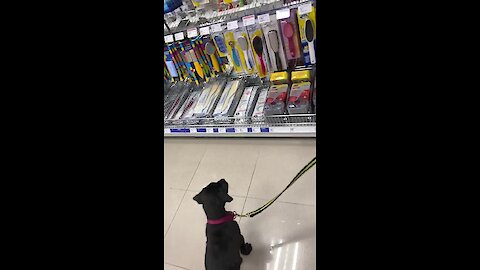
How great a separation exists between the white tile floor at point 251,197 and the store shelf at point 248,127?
0.09m

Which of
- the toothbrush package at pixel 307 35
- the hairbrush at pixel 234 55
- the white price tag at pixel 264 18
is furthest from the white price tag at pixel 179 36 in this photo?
the toothbrush package at pixel 307 35

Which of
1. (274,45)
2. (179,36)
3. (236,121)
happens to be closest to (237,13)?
(274,45)

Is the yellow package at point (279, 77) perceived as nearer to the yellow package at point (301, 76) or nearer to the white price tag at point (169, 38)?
the yellow package at point (301, 76)

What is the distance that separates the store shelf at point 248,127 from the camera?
1973mm

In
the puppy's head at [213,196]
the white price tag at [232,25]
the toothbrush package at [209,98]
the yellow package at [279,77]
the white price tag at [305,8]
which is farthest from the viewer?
the toothbrush package at [209,98]

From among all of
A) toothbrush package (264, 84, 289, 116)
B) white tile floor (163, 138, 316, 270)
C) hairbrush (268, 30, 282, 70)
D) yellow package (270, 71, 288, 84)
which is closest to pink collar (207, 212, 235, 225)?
white tile floor (163, 138, 316, 270)

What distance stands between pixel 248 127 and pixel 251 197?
22.9 inches

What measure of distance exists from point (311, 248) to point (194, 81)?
1.78 m

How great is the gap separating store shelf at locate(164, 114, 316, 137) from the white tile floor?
89 millimetres

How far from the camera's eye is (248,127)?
214 cm

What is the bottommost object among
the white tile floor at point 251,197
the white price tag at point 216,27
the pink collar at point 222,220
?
the white tile floor at point 251,197

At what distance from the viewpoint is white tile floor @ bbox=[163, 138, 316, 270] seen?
151 cm
